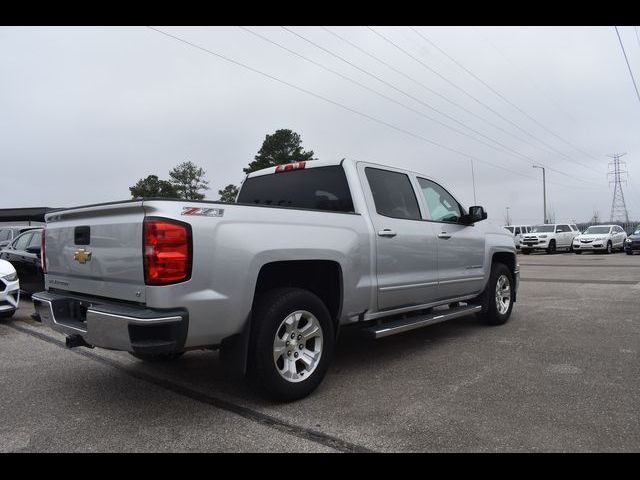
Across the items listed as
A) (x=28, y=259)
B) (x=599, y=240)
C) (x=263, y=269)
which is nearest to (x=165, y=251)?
(x=263, y=269)

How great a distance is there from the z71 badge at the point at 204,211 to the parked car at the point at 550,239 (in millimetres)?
29328

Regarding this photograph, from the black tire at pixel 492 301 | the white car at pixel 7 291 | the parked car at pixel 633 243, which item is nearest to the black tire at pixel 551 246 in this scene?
the parked car at pixel 633 243

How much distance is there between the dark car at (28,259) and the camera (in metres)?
8.90

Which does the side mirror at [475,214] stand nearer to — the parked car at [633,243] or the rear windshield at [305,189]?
the rear windshield at [305,189]

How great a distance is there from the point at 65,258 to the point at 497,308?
5246 millimetres

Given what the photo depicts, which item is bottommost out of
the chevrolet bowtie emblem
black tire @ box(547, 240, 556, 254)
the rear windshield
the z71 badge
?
black tire @ box(547, 240, 556, 254)

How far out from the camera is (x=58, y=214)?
4148 millimetres

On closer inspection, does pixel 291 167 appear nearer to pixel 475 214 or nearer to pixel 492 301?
pixel 475 214

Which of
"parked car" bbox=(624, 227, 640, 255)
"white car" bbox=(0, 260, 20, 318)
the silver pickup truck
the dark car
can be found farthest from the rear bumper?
"parked car" bbox=(624, 227, 640, 255)

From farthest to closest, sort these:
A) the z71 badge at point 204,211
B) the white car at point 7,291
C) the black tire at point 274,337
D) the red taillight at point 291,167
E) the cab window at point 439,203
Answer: the white car at point 7,291, the cab window at point 439,203, the red taillight at point 291,167, the black tire at point 274,337, the z71 badge at point 204,211

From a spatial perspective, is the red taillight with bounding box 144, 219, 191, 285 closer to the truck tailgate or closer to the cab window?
the truck tailgate

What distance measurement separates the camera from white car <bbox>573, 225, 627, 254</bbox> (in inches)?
1064

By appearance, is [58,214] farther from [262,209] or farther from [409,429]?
[409,429]
